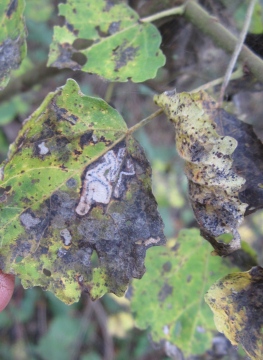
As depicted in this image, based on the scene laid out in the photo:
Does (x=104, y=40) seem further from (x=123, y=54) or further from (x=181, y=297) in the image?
(x=181, y=297)

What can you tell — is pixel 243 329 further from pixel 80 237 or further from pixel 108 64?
pixel 108 64

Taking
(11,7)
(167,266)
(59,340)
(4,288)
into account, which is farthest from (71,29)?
(59,340)

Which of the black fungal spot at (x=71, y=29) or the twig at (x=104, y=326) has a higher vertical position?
the black fungal spot at (x=71, y=29)

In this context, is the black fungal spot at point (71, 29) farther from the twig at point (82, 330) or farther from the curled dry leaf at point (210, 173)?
the twig at point (82, 330)

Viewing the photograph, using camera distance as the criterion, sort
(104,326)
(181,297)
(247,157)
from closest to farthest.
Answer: (247,157)
(181,297)
(104,326)

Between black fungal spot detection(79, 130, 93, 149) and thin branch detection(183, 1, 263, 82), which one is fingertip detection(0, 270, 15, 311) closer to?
black fungal spot detection(79, 130, 93, 149)

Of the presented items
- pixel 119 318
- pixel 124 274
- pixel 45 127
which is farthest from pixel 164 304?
pixel 119 318

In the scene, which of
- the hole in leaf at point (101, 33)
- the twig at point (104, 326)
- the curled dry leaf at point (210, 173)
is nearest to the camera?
the curled dry leaf at point (210, 173)

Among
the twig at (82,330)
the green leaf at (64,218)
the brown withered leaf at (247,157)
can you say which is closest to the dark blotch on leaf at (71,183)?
the green leaf at (64,218)
